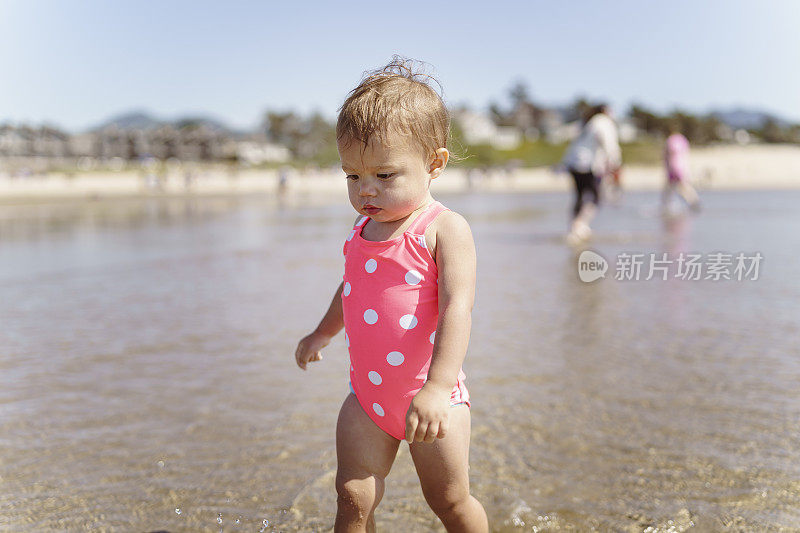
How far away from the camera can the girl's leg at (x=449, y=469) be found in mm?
1792

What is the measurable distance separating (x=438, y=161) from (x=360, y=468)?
2.76ft

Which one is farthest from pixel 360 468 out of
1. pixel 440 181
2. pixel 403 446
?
pixel 440 181

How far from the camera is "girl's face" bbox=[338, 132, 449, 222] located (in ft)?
5.76

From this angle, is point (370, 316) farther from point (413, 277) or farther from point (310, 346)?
point (310, 346)

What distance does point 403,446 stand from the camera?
279cm

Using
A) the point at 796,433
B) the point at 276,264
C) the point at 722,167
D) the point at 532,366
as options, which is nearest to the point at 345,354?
the point at 532,366

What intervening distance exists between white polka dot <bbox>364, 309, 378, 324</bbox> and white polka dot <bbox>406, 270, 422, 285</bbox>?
0.13m

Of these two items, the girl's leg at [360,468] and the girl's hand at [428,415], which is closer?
the girl's hand at [428,415]

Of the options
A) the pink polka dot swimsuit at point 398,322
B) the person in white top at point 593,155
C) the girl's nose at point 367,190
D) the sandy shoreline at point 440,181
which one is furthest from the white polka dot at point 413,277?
the sandy shoreline at point 440,181

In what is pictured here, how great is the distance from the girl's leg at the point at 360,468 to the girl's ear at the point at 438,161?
26.5 inches

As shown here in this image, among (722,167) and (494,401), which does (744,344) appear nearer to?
(494,401)

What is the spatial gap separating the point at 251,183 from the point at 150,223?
38.8m

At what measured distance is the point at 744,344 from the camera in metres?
4.20

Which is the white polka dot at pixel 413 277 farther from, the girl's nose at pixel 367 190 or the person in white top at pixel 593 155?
the person in white top at pixel 593 155
